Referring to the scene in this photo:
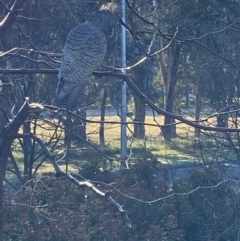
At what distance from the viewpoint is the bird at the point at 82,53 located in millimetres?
4922

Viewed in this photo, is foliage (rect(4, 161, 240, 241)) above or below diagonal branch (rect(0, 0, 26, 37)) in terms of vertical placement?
below

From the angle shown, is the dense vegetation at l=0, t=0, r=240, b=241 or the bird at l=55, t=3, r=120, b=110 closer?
the bird at l=55, t=3, r=120, b=110

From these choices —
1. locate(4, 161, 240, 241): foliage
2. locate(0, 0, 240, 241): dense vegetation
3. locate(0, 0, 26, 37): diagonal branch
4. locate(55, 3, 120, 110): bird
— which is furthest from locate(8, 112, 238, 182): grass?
locate(0, 0, 26, 37): diagonal branch

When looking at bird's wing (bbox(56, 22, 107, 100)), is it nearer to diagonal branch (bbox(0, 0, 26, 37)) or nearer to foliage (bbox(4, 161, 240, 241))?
diagonal branch (bbox(0, 0, 26, 37))

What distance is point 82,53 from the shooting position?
5496 millimetres

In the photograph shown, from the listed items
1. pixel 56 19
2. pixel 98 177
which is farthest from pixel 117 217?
pixel 56 19

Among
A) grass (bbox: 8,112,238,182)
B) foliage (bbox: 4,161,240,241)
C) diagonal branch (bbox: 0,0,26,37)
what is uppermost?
diagonal branch (bbox: 0,0,26,37)

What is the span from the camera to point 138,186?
8617mm

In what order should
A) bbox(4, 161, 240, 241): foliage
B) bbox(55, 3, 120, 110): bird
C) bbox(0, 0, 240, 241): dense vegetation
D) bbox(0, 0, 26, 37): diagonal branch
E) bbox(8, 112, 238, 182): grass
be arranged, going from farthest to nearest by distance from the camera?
1. bbox(8, 112, 238, 182): grass
2. bbox(4, 161, 240, 241): foliage
3. bbox(0, 0, 240, 241): dense vegetation
4. bbox(55, 3, 120, 110): bird
5. bbox(0, 0, 26, 37): diagonal branch

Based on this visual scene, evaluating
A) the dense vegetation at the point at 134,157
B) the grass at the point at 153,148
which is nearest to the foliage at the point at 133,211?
the dense vegetation at the point at 134,157

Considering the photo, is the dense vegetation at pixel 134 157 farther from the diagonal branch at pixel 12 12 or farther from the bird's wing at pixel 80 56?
the diagonal branch at pixel 12 12

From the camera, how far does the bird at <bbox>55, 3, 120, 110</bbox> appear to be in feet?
16.1

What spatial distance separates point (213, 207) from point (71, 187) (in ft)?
5.33

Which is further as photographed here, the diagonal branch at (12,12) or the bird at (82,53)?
the bird at (82,53)
